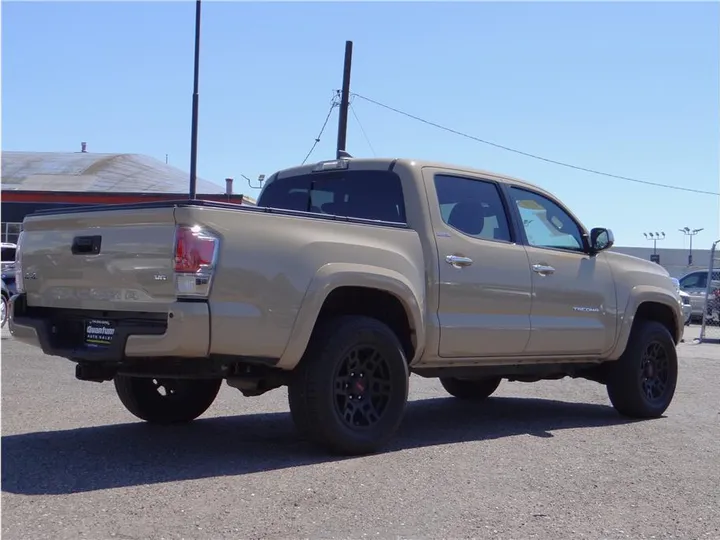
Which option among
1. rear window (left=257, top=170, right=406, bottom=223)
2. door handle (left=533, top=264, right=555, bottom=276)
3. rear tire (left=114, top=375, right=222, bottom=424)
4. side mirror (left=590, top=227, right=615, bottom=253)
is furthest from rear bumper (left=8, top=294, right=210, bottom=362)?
side mirror (left=590, top=227, right=615, bottom=253)

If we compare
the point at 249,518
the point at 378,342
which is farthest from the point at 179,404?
the point at 249,518

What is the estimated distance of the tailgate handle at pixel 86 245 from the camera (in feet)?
19.0

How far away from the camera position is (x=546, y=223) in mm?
8164

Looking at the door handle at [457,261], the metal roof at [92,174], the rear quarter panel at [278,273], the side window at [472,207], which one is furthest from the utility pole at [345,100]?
the rear quarter panel at [278,273]

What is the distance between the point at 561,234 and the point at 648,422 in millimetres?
1859

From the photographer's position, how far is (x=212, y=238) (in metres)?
5.42

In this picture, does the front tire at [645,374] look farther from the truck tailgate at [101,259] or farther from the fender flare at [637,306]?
the truck tailgate at [101,259]

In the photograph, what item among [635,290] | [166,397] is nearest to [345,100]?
[635,290]

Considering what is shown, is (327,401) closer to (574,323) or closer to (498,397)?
(574,323)

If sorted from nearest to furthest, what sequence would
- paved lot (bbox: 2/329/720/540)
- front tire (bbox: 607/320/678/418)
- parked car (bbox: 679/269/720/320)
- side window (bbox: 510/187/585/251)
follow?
paved lot (bbox: 2/329/720/540), side window (bbox: 510/187/585/251), front tire (bbox: 607/320/678/418), parked car (bbox: 679/269/720/320)

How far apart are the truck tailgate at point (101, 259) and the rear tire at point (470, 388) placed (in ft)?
14.8

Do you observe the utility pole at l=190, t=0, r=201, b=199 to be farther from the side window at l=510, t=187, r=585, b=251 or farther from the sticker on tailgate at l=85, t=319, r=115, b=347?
the sticker on tailgate at l=85, t=319, r=115, b=347

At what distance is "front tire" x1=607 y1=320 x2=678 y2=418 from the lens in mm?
8477

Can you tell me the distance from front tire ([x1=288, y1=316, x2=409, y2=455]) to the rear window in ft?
3.60
